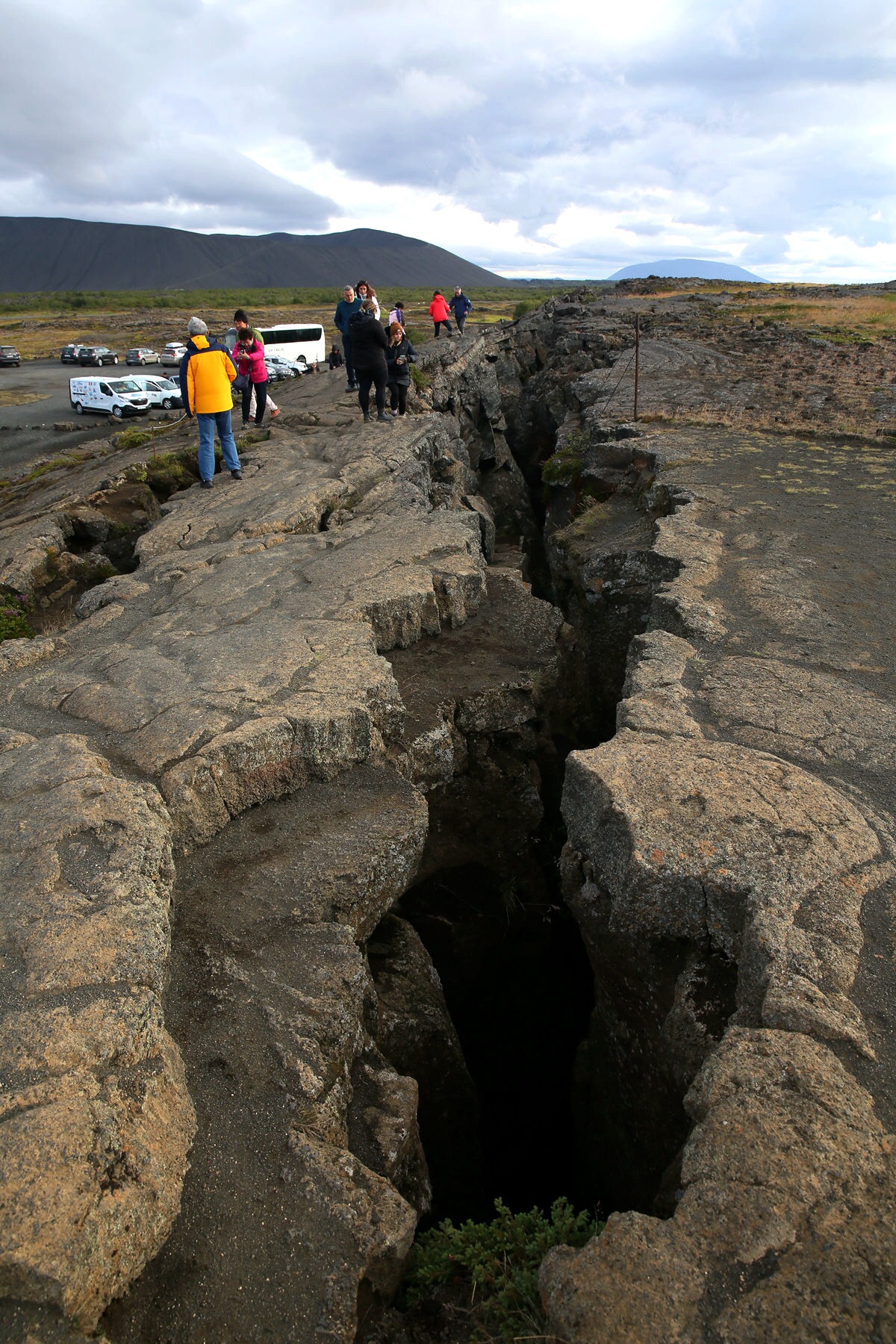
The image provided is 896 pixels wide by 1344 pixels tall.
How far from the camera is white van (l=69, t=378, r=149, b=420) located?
27.1 metres

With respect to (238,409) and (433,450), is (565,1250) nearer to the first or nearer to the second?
(433,450)

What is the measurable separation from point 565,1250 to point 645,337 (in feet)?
66.7

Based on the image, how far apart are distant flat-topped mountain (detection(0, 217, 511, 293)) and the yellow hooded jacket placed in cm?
14823

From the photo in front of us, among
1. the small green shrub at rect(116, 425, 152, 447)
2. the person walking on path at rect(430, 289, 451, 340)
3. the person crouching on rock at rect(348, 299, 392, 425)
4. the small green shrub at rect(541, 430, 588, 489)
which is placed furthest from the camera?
the person walking on path at rect(430, 289, 451, 340)

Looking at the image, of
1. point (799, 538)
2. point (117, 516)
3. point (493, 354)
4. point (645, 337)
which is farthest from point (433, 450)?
point (493, 354)

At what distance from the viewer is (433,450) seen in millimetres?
10844

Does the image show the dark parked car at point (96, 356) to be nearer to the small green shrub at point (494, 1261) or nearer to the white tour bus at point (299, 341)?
the white tour bus at point (299, 341)

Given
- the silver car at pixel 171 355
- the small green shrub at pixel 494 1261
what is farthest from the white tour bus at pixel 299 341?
the small green shrub at pixel 494 1261

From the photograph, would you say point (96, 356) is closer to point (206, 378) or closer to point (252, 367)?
point (252, 367)

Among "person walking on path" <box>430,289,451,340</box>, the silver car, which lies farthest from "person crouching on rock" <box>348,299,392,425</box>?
the silver car

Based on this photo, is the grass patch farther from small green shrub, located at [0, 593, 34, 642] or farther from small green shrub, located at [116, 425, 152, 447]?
small green shrub, located at [116, 425, 152, 447]

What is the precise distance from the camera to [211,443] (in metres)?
8.92

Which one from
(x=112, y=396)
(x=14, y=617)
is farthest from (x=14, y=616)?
(x=112, y=396)

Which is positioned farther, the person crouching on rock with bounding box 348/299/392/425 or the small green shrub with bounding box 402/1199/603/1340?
the person crouching on rock with bounding box 348/299/392/425
